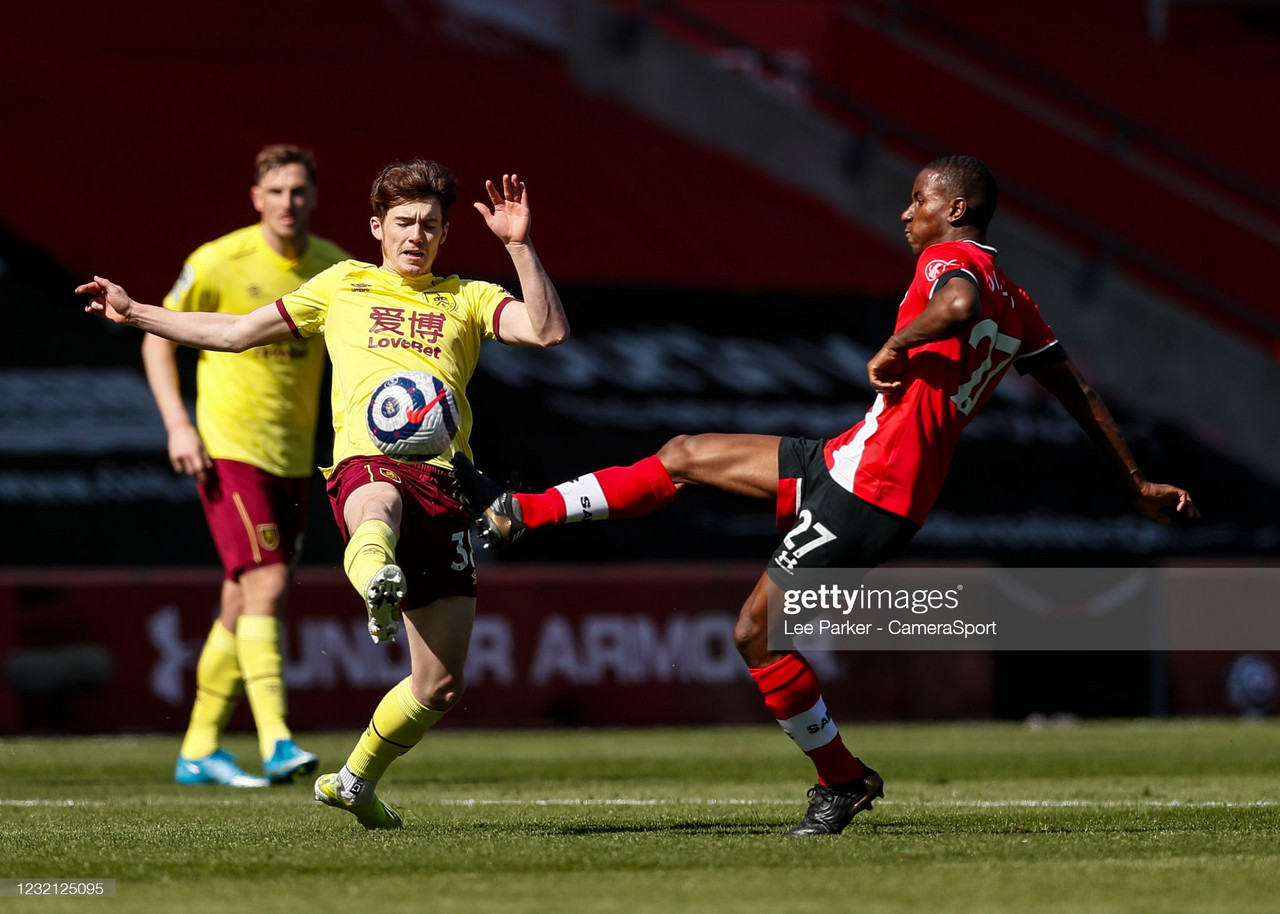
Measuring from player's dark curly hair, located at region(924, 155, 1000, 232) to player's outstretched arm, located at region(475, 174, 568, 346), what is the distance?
49.0 inches

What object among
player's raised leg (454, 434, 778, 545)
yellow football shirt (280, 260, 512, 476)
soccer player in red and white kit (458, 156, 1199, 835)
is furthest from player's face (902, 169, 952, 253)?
yellow football shirt (280, 260, 512, 476)

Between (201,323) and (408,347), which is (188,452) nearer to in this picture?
(201,323)

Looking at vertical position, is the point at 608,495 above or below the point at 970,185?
below

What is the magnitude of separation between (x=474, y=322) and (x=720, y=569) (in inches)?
250

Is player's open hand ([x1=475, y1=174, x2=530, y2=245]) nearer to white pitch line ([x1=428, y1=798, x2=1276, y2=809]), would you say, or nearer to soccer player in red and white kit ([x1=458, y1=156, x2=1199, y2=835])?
soccer player in red and white kit ([x1=458, y1=156, x2=1199, y2=835])

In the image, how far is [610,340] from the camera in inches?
587

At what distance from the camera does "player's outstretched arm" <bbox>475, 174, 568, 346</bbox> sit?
5516 mm

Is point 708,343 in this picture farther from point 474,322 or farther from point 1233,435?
→ point 474,322

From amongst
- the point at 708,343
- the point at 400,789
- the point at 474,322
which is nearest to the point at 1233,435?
the point at 708,343

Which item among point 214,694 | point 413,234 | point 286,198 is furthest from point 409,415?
point 214,694

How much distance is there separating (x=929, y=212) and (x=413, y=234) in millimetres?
1597

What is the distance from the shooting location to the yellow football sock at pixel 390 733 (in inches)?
221

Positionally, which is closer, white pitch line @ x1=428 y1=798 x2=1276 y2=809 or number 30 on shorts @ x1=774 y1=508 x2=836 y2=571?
number 30 on shorts @ x1=774 y1=508 x2=836 y2=571

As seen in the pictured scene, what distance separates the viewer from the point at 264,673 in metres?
7.55
